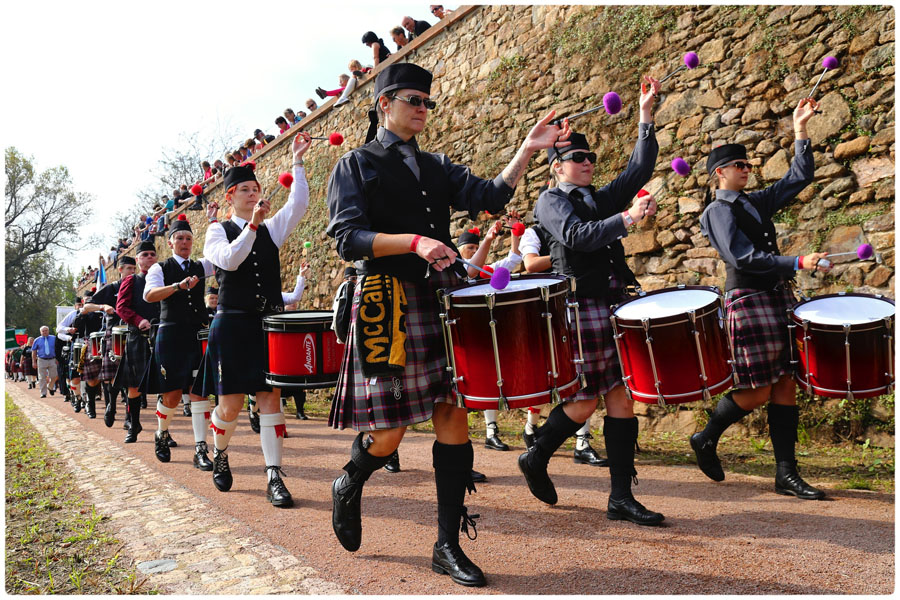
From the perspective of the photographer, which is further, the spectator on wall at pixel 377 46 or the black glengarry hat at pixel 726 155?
the spectator on wall at pixel 377 46

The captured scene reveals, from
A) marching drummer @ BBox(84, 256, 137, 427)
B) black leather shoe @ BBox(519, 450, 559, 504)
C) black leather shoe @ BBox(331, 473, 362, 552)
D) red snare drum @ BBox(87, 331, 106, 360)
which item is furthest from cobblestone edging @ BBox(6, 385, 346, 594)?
red snare drum @ BBox(87, 331, 106, 360)

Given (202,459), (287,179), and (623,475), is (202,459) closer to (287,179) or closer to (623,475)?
(287,179)

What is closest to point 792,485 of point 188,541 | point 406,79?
point 406,79

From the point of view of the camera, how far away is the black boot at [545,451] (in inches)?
137

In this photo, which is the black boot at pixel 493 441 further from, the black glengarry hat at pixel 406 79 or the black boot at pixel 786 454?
the black glengarry hat at pixel 406 79

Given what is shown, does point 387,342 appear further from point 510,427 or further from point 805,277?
point 510,427

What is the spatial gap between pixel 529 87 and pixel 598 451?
465 cm

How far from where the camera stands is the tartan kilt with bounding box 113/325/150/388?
6.86 m


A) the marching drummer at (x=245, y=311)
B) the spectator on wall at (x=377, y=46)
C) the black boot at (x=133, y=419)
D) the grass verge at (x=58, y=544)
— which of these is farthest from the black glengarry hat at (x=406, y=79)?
the spectator on wall at (x=377, y=46)

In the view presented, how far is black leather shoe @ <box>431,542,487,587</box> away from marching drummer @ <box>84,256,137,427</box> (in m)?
6.26

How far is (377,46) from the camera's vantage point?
10953 mm

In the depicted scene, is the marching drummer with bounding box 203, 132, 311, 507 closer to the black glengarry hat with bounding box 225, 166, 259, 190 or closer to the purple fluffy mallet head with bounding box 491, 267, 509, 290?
the black glengarry hat with bounding box 225, 166, 259, 190

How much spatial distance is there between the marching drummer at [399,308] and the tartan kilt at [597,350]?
104cm

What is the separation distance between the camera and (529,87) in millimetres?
7949
